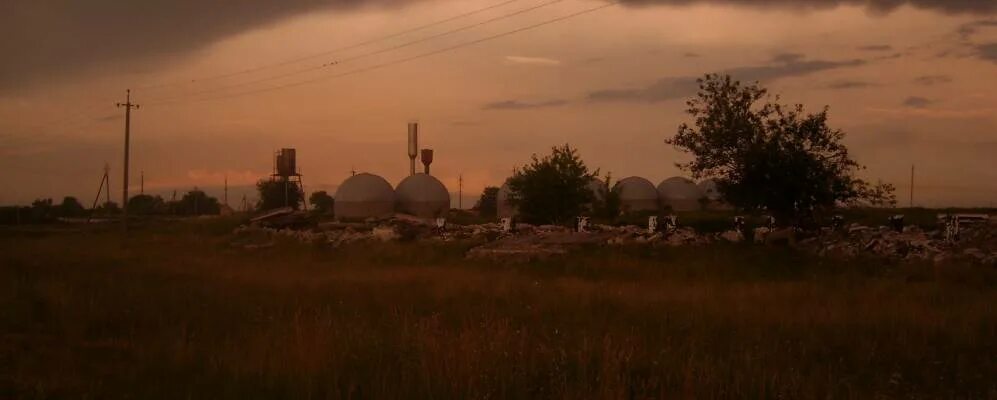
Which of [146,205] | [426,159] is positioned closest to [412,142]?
[426,159]

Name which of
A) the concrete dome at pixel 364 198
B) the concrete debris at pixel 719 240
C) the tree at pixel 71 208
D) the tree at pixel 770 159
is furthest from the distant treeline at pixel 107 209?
the tree at pixel 770 159

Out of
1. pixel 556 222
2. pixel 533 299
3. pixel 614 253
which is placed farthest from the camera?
pixel 556 222

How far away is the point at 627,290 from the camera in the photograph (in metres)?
15.1

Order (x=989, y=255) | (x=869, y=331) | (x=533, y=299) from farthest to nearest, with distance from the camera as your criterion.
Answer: (x=989, y=255) → (x=533, y=299) → (x=869, y=331)

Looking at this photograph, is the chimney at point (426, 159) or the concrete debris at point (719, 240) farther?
the chimney at point (426, 159)

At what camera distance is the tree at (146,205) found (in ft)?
299

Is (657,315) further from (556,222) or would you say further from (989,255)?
(556,222)

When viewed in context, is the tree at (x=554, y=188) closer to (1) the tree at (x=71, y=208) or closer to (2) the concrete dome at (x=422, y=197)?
(2) the concrete dome at (x=422, y=197)

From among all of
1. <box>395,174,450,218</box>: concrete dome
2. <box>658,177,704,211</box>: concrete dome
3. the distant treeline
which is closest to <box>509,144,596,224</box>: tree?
<box>395,174,450,218</box>: concrete dome

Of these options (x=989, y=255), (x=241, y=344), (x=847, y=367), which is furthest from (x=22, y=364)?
(x=989, y=255)

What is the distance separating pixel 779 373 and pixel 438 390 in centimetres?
304

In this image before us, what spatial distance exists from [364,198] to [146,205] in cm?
4829

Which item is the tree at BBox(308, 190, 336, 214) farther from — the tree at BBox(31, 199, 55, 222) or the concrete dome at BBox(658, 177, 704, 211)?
the concrete dome at BBox(658, 177, 704, 211)

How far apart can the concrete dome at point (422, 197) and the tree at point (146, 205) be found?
41.9 m
